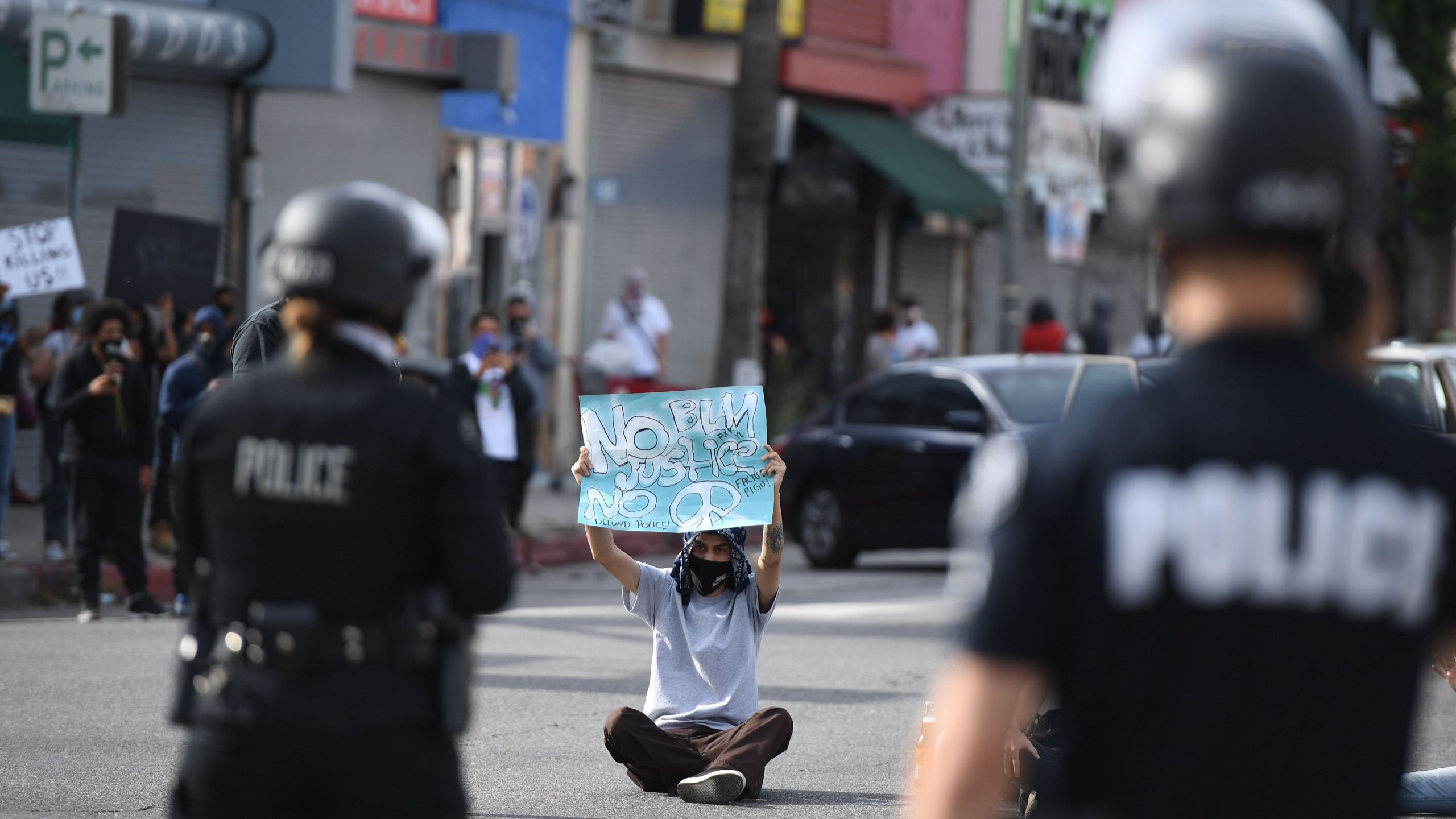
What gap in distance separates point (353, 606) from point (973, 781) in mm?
1191

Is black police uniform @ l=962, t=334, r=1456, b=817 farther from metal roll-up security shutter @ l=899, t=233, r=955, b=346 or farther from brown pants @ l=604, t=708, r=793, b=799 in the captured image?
metal roll-up security shutter @ l=899, t=233, r=955, b=346

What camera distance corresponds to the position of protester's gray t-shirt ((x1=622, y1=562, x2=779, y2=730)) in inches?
278

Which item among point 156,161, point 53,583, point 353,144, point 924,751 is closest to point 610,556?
point 924,751

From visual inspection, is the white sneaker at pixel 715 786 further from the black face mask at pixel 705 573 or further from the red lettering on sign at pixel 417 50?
the red lettering on sign at pixel 417 50

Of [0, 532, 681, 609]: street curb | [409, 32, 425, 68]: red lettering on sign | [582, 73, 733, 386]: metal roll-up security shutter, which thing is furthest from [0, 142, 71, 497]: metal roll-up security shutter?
[582, 73, 733, 386]: metal roll-up security shutter

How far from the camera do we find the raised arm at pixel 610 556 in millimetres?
6859

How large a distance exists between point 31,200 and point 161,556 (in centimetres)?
387

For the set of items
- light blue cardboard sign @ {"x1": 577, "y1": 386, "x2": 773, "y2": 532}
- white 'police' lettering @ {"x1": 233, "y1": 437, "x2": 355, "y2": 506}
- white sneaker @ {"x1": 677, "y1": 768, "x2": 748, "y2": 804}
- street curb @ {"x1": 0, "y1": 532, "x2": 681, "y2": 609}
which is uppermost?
white 'police' lettering @ {"x1": 233, "y1": 437, "x2": 355, "y2": 506}

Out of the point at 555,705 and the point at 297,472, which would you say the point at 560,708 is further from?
the point at 297,472

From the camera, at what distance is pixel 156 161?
17.6m

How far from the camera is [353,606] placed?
10.4 feet

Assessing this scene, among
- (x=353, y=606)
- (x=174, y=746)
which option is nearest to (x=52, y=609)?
(x=174, y=746)

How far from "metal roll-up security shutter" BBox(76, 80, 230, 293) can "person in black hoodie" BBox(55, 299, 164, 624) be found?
4923 millimetres

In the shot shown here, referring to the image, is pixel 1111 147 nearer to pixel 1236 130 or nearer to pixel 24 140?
pixel 1236 130
